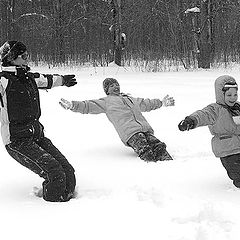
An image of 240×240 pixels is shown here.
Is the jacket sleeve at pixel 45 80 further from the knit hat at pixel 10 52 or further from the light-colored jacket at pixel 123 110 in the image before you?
the light-colored jacket at pixel 123 110

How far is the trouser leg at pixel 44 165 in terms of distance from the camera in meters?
3.14

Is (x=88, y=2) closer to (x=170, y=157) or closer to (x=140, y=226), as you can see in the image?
(x=170, y=157)

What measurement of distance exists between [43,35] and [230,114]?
64.7ft

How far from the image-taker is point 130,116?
482 centimetres

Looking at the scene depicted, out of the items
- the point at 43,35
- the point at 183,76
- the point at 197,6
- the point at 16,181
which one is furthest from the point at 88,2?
the point at 16,181

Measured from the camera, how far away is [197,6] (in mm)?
14375

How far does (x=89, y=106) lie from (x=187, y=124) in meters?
1.70

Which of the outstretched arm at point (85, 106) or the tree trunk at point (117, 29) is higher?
the tree trunk at point (117, 29)

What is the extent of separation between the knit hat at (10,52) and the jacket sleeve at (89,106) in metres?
1.14

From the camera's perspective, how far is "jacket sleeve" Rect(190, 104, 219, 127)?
11.0ft

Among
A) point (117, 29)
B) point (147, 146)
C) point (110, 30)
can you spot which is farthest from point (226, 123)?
point (110, 30)

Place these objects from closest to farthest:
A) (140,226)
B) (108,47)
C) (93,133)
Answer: (140,226) < (93,133) < (108,47)

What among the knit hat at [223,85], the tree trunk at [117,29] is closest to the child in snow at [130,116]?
the knit hat at [223,85]

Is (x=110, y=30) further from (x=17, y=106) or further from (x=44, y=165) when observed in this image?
(x=44, y=165)
